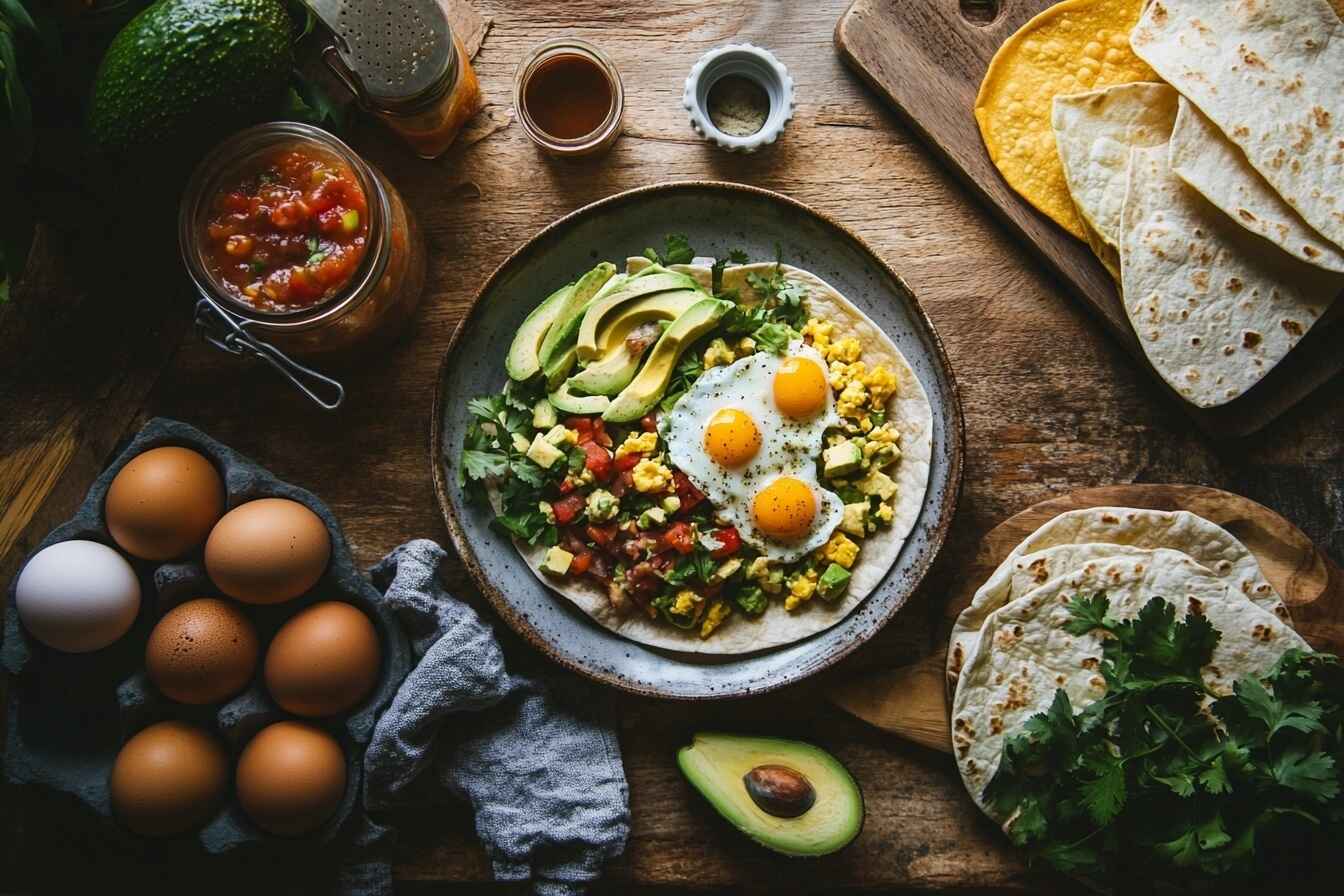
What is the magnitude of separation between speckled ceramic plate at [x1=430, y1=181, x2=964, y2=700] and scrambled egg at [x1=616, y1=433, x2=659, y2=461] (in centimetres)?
46

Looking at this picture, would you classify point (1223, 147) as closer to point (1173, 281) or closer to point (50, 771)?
point (1173, 281)

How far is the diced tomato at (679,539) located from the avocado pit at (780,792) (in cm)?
68

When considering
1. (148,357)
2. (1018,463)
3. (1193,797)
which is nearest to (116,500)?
(148,357)

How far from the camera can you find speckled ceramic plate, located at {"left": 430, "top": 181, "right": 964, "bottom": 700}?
9.46ft

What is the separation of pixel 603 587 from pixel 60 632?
57.9 inches

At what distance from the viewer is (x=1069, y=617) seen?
9.34 feet

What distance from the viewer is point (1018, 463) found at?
10.1ft

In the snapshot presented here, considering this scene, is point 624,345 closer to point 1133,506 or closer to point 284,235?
point 284,235

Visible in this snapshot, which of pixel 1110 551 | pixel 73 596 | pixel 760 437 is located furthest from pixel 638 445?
pixel 73 596

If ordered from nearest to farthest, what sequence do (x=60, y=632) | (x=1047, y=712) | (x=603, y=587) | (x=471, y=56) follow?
(x=60, y=632), (x=1047, y=712), (x=603, y=587), (x=471, y=56)

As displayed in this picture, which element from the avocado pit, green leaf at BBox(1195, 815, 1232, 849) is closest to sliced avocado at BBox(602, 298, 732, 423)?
the avocado pit

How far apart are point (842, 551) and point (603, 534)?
0.71m

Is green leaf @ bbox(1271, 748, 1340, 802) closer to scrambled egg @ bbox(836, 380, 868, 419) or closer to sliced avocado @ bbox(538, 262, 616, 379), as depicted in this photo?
scrambled egg @ bbox(836, 380, 868, 419)

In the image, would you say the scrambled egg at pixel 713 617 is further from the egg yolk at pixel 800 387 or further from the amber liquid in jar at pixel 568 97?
the amber liquid in jar at pixel 568 97
